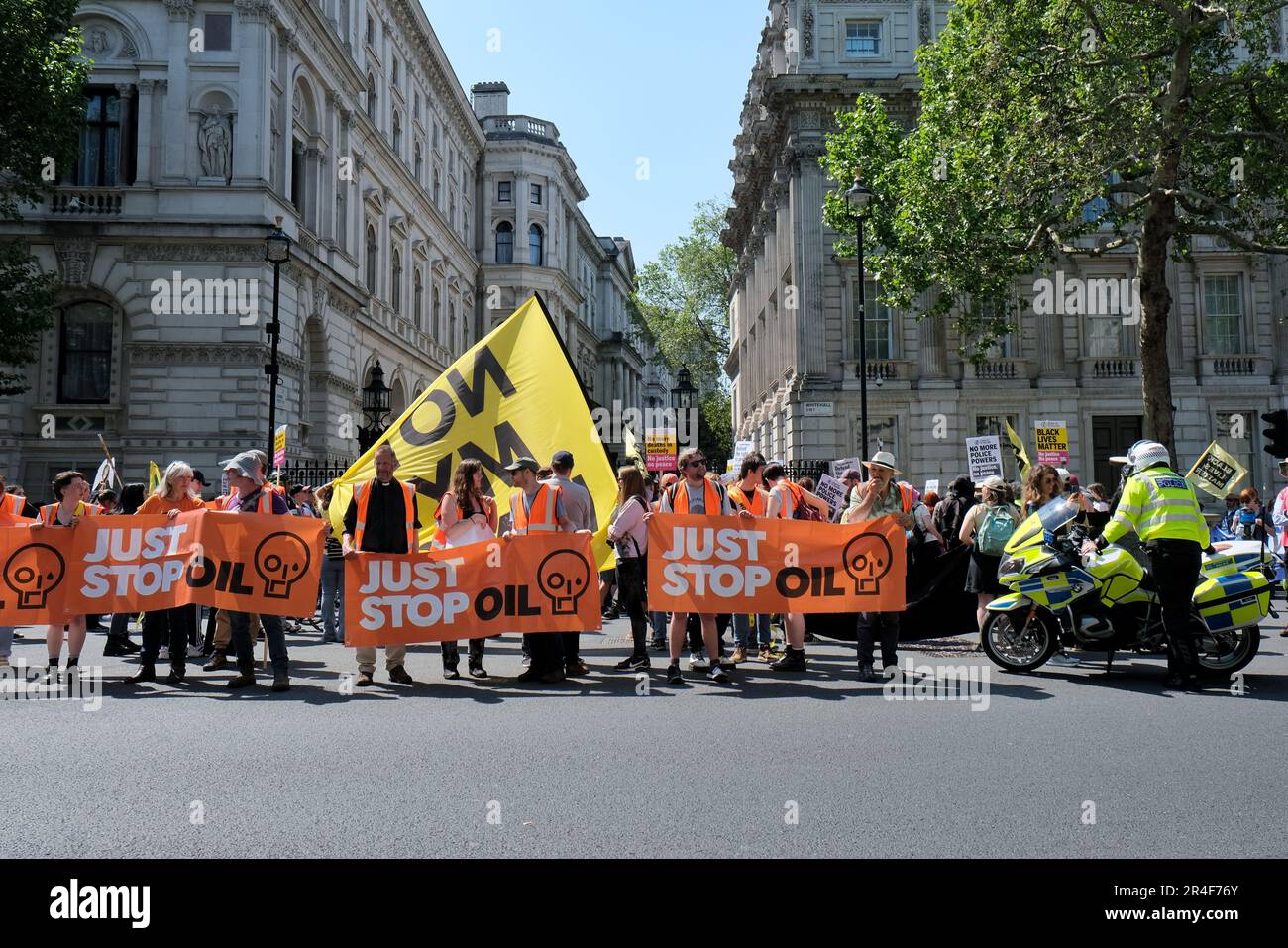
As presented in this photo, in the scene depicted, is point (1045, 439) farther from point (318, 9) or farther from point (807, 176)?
point (318, 9)

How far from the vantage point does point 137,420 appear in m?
30.3

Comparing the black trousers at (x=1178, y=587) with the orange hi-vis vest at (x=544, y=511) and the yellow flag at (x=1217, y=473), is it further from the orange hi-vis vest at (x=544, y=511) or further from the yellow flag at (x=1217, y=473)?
the orange hi-vis vest at (x=544, y=511)

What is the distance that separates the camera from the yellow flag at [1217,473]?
43.0 feet

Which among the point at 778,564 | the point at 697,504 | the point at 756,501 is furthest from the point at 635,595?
the point at 756,501

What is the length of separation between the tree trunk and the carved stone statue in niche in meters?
22.9

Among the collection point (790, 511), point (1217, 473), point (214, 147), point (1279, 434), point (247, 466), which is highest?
point (214, 147)

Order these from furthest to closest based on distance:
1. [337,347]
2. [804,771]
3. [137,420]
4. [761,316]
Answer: [761,316] → [337,347] → [137,420] → [804,771]

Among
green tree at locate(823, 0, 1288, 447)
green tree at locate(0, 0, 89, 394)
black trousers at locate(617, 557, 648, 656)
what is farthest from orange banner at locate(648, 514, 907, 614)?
green tree at locate(0, 0, 89, 394)

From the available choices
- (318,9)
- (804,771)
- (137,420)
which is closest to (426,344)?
(318,9)

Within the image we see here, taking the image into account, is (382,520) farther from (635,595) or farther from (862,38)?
(862,38)

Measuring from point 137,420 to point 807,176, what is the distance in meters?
21.3

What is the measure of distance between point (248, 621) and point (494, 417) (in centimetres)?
360

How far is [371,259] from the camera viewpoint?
43688 mm

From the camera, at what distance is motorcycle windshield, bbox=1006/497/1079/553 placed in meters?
9.93
